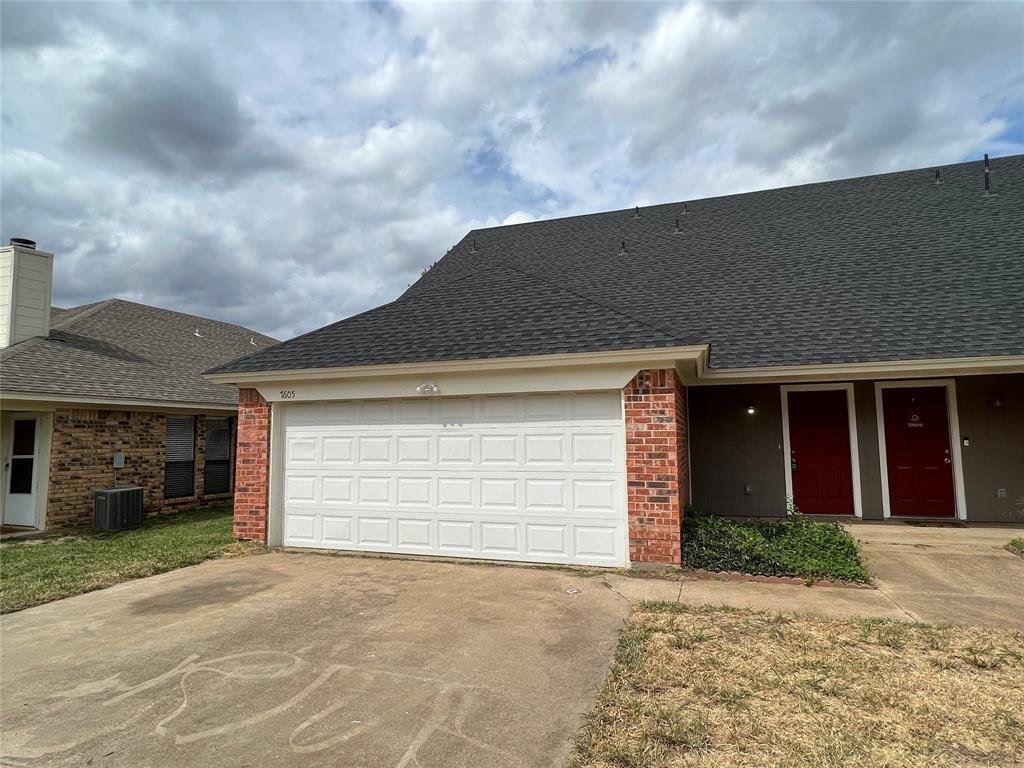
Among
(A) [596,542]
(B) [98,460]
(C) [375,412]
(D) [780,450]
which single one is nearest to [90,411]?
(B) [98,460]

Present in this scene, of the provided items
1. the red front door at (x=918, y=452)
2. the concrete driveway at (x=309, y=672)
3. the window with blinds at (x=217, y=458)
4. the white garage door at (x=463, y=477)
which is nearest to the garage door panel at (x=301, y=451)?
the white garage door at (x=463, y=477)

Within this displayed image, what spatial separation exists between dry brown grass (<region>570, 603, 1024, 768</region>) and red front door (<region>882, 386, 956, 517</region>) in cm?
588

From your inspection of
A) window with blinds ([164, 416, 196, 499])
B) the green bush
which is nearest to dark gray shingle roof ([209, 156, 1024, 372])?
the green bush

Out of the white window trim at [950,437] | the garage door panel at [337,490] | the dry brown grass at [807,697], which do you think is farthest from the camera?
the white window trim at [950,437]

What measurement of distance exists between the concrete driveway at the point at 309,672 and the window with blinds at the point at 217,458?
7314 millimetres

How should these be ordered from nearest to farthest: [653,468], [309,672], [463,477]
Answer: [309,672] < [653,468] < [463,477]

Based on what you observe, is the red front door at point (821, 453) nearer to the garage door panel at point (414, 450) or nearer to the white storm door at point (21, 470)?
the garage door panel at point (414, 450)

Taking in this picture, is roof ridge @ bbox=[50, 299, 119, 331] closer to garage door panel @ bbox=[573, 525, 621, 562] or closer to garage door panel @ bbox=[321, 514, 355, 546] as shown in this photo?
garage door panel @ bbox=[321, 514, 355, 546]

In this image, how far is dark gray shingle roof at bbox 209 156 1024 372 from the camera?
775 cm

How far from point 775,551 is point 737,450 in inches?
156

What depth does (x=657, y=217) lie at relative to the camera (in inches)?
552

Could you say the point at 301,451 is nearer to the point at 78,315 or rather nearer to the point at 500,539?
the point at 500,539

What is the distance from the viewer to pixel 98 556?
7.74 metres

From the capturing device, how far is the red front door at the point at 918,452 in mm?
9305
